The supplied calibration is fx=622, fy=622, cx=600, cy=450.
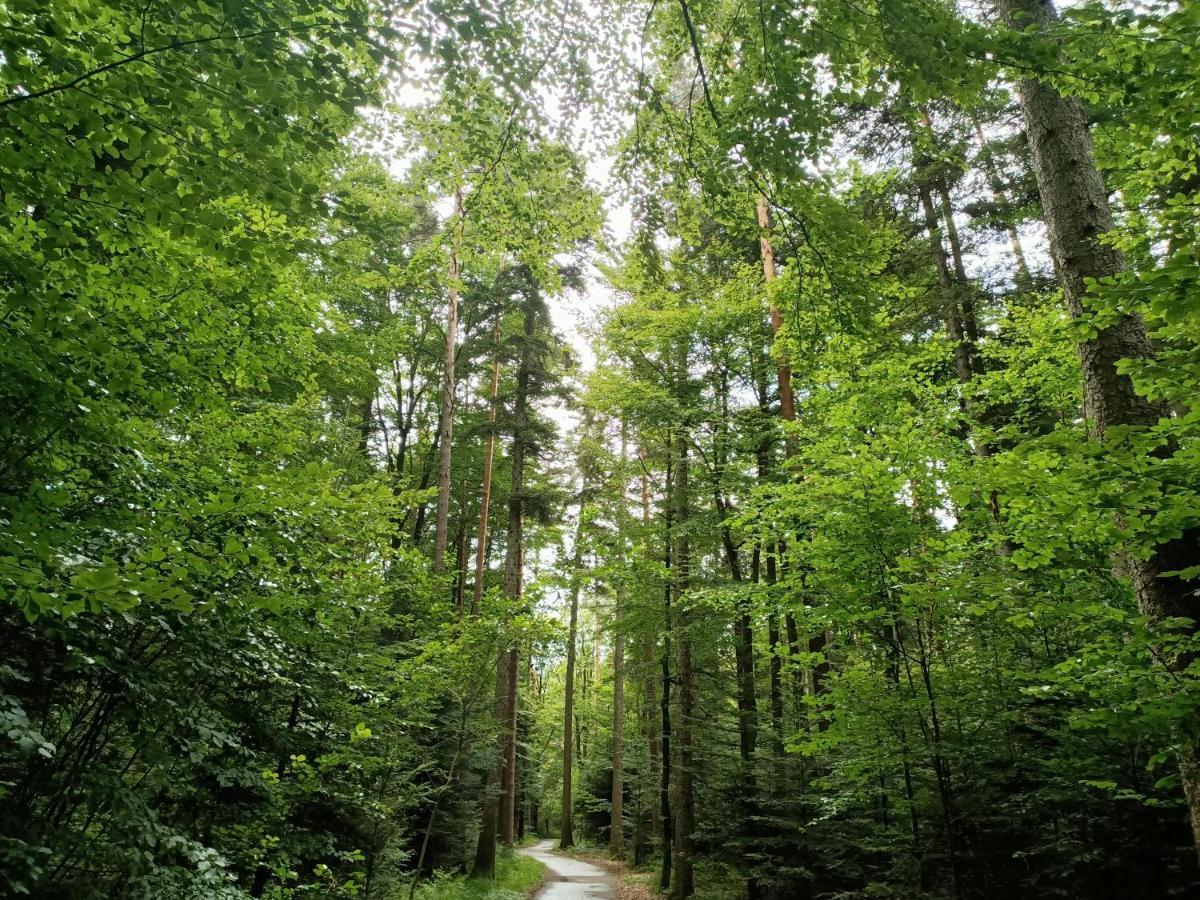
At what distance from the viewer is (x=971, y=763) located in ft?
19.9

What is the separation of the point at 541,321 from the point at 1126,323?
1600 centimetres

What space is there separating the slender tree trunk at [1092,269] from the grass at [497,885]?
10.6 meters

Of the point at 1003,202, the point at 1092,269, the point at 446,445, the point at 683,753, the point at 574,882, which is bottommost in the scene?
the point at 574,882

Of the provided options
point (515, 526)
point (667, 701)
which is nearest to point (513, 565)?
point (515, 526)

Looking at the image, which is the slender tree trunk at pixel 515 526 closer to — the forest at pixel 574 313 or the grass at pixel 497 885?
the grass at pixel 497 885

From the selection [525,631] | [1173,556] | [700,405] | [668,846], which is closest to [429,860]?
[668,846]

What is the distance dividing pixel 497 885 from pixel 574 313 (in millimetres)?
11954

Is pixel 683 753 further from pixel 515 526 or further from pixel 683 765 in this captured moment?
pixel 515 526

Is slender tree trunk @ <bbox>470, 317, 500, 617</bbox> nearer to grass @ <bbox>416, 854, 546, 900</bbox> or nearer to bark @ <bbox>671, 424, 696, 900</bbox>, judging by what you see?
grass @ <bbox>416, 854, 546, 900</bbox>

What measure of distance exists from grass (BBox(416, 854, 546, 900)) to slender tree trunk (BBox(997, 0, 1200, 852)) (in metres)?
10.6

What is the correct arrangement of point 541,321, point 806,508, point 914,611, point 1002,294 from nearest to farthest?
point 914,611 < point 806,508 < point 1002,294 < point 541,321

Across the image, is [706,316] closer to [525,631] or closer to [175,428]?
[525,631]

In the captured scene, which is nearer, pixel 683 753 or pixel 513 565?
pixel 683 753

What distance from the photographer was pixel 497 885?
13.0 meters
